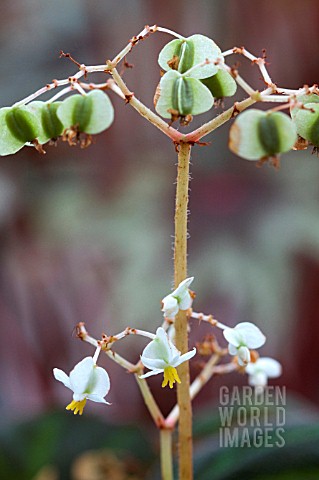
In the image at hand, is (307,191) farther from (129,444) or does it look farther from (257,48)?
(129,444)

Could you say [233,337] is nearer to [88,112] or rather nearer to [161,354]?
[161,354]

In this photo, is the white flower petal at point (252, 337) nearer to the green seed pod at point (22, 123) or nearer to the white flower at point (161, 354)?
the white flower at point (161, 354)

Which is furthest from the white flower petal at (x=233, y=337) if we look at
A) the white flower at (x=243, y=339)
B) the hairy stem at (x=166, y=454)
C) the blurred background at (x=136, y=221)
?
the blurred background at (x=136, y=221)

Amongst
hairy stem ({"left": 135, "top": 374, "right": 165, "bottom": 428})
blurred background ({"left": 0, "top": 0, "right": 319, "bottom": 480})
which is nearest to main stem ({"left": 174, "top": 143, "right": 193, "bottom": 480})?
hairy stem ({"left": 135, "top": 374, "right": 165, "bottom": 428})

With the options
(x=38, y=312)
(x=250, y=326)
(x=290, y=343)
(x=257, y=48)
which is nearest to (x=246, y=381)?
(x=290, y=343)

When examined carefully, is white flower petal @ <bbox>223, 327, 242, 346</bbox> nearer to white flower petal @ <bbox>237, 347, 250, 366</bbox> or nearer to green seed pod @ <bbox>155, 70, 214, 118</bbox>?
white flower petal @ <bbox>237, 347, 250, 366</bbox>

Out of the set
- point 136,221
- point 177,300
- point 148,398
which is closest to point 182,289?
point 177,300

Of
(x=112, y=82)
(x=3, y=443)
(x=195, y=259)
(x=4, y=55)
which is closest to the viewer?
(x=112, y=82)
